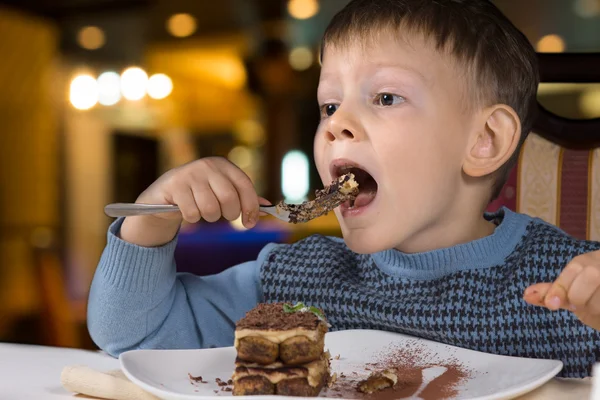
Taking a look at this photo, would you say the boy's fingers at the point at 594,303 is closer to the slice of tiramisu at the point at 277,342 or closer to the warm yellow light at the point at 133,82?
the slice of tiramisu at the point at 277,342

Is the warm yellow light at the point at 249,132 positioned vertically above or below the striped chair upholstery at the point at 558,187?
above

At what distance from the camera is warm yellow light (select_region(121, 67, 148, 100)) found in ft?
24.9

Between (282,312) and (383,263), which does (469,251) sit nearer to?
(383,263)

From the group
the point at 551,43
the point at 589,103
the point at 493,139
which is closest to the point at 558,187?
the point at 493,139

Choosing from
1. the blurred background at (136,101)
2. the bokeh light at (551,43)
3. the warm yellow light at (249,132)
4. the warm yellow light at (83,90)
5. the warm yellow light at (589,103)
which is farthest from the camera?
the warm yellow light at (249,132)

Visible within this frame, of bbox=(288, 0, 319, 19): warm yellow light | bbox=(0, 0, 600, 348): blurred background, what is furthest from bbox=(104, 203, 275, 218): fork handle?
bbox=(288, 0, 319, 19): warm yellow light

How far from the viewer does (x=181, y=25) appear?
794cm

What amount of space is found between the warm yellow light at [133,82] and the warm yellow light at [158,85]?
0.07 m

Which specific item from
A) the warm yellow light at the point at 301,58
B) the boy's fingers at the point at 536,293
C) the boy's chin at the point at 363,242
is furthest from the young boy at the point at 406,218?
the warm yellow light at the point at 301,58

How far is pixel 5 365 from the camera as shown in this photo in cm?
93

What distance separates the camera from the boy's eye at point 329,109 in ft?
3.42

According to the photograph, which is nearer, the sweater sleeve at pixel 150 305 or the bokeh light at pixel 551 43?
the sweater sleeve at pixel 150 305

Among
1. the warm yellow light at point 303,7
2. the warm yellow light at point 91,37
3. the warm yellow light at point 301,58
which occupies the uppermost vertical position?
the warm yellow light at point 303,7

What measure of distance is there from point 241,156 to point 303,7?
1.94 meters
